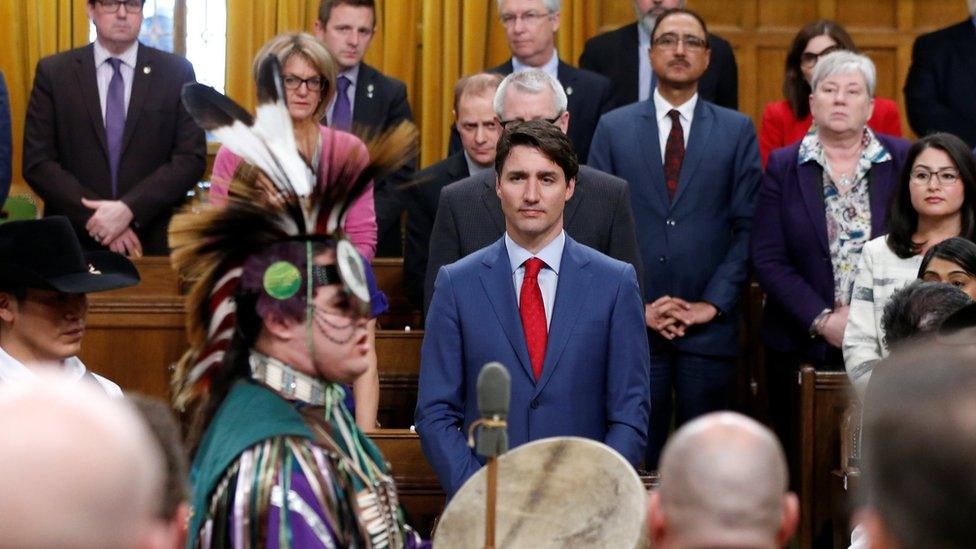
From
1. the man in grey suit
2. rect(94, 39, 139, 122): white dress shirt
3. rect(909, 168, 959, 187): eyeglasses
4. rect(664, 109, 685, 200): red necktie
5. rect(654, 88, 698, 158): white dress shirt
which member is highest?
rect(94, 39, 139, 122): white dress shirt

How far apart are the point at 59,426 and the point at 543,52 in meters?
5.38

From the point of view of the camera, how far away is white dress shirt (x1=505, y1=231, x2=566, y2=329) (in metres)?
4.49

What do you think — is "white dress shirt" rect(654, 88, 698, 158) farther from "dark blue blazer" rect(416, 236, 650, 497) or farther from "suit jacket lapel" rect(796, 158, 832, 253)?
"dark blue blazer" rect(416, 236, 650, 497)

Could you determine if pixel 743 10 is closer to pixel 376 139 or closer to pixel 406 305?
pixel 406 305

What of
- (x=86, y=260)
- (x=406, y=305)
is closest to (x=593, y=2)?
(x=406, y=305)

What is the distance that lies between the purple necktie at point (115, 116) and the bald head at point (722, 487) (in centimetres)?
523

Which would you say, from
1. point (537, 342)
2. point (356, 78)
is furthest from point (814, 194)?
point (356, 78)

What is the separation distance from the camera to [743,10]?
855cm

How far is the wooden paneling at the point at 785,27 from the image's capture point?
28.0ft

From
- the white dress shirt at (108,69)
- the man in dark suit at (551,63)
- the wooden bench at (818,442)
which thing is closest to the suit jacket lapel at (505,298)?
the wooden bench at (818,442)

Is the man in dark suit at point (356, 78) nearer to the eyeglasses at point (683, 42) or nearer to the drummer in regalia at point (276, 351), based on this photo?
the eyeglasses at point (683, 42)

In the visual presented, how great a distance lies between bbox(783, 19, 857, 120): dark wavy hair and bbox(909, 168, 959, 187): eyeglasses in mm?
1340

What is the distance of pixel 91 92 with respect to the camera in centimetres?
679

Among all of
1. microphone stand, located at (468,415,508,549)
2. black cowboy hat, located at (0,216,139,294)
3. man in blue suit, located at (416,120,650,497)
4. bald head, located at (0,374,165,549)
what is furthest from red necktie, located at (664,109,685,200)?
bald head, located at (0,374,165,549)
